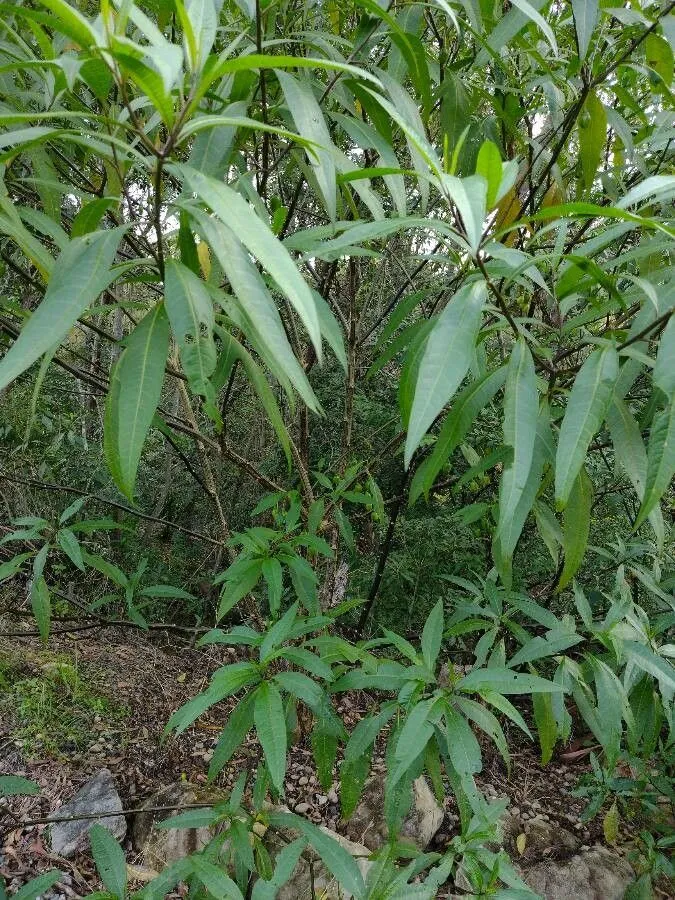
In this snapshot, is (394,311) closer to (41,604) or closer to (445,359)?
(445,359)

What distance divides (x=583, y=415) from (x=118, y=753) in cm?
204

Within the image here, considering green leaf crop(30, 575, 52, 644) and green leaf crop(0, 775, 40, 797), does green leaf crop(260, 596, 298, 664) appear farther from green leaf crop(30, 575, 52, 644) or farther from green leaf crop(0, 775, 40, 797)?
green leaf crop(30, 575, 52, 644)

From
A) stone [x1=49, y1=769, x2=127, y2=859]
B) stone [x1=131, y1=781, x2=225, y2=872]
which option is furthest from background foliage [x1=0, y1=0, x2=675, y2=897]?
stone [x1=49, y1=769, x2=127, y2=859]

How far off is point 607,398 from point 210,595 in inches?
94.3

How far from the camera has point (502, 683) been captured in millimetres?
1075

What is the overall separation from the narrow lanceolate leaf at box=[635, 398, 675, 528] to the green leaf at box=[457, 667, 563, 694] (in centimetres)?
47

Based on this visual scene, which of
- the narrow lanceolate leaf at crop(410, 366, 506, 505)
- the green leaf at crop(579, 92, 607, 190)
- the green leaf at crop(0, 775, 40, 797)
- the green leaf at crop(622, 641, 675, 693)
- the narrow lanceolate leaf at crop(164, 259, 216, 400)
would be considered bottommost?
the green leaf at crop(0, 775, 40, 797)

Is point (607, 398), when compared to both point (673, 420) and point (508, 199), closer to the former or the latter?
point (673, 420)

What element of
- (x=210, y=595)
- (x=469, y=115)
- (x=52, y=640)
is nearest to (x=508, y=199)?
(x=469, y=115)

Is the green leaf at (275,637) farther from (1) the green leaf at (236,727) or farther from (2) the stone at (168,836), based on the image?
(2) the stone at (168,836)

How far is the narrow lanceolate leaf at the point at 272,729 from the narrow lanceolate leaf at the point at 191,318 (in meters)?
0.57

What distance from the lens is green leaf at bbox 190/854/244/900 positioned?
942 millimetres

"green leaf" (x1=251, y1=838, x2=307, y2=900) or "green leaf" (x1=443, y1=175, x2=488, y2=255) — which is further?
"green leaf" (x1=251, y1=838, x2=307, y2=900)

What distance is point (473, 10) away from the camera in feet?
3.52
